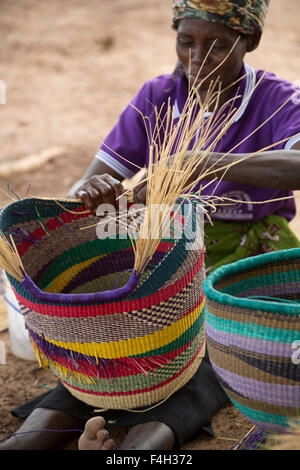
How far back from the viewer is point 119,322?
4.67 ft

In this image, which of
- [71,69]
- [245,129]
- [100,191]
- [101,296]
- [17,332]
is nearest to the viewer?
[101,296]

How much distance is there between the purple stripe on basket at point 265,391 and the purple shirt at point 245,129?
0.80 m

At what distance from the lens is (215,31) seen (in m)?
1.83

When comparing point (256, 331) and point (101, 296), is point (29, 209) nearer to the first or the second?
point (101, 296)

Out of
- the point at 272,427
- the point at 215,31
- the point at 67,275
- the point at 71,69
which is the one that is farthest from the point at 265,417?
the point at 71,69

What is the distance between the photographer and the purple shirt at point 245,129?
1876 mm

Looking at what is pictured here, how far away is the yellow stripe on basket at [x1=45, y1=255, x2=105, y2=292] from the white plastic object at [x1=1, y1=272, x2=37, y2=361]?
26 centimetres

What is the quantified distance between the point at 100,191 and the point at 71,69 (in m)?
6.02

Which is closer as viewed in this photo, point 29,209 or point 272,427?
point 272,427

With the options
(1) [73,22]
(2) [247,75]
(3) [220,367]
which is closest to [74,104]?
(1) [73,22]

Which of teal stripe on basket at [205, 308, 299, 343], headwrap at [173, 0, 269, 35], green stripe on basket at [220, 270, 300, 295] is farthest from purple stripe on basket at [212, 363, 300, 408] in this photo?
headwrap at [173, 0, 269, 35]

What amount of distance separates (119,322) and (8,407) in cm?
80

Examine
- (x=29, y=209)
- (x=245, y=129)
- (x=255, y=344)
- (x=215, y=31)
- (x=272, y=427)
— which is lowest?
(x=272, y=427)

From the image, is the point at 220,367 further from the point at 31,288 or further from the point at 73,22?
the point at 73,22
